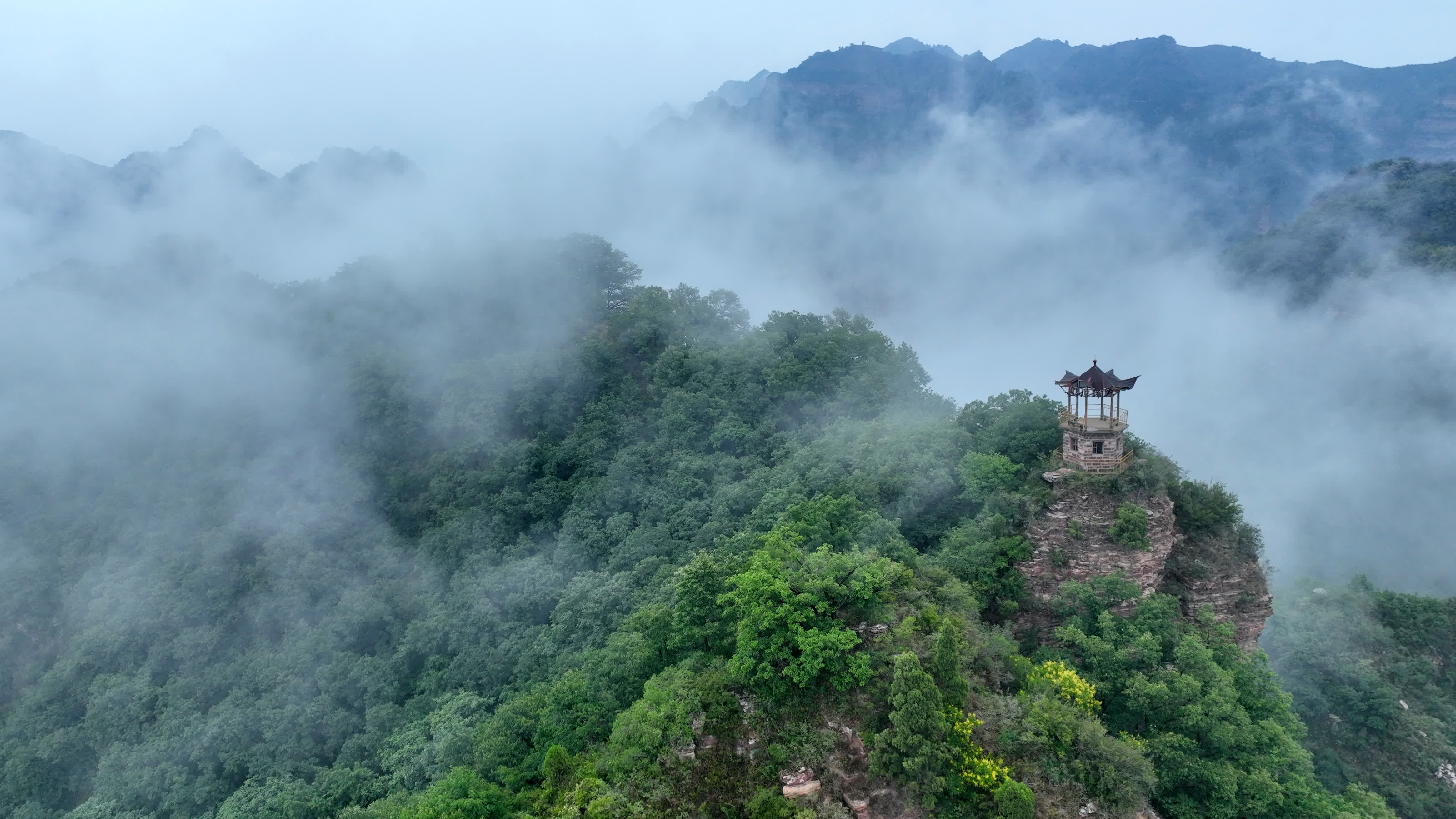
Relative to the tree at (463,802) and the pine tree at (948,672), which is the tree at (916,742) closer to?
the pine tree at (948,672)

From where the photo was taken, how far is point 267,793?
33.2 metres

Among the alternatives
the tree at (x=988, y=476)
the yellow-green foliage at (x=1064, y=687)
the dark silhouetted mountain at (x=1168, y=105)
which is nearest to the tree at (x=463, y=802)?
the yellow-green foliage at (x=1064, y=687)

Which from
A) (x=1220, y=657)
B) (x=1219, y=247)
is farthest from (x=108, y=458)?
(x=1219, y=247)

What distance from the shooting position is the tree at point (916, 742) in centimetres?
1914

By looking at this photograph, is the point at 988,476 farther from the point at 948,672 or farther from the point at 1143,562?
the point at 948,672

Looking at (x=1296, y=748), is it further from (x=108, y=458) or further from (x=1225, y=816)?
(x=108, y=458)

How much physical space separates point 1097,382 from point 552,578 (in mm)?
28147

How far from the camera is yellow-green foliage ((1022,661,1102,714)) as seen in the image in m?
23.2

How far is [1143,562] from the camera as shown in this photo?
29641mm

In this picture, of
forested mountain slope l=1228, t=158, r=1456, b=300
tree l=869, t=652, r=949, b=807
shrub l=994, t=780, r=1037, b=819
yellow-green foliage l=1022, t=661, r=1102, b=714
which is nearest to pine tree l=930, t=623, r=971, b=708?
tree l=869, t=652, r=949, b=807

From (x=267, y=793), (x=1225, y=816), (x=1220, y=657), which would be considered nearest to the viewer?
(x=1225, y=816)

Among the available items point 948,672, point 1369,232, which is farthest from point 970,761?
point 1369,232

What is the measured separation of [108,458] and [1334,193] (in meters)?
130

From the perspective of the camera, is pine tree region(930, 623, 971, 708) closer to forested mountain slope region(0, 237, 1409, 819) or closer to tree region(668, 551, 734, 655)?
forested mountain slope region(0, 237, 1409, 819)
